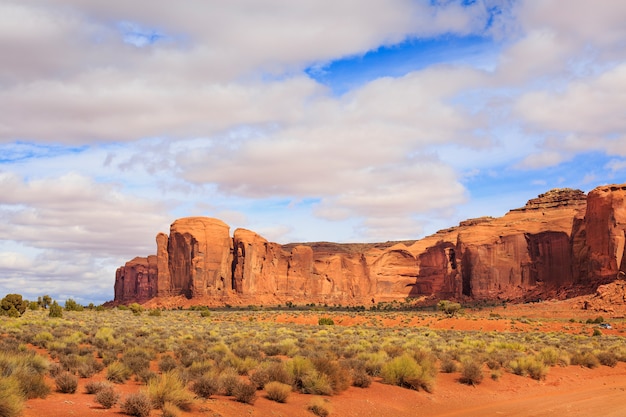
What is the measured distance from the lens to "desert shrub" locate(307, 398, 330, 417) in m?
10.6

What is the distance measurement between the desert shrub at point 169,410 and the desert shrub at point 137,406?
239 millimetres

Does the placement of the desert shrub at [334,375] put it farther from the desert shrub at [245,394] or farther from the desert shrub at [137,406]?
the desert shrub at [137,406]

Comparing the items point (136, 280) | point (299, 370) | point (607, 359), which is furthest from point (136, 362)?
point (136, 280)

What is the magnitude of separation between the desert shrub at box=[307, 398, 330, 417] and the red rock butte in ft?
191

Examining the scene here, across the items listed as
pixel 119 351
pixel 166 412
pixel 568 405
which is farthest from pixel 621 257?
pixel 166 412

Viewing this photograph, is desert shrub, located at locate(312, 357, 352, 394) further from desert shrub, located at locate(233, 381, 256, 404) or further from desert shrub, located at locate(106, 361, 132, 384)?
desert shrub, located at locate(106, 361, 132, 384)

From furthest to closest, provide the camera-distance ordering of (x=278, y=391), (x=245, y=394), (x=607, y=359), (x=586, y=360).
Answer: (x=607, y=359) < (x=586, y=360) < (x=278, y=391) < (x=245, y=394)

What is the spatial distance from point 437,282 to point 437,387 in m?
96.0

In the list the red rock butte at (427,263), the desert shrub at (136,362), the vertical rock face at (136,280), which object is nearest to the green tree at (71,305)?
the red rock butte at (427,263)

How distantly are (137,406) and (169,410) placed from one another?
0.50 m

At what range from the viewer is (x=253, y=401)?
10484 millimetres

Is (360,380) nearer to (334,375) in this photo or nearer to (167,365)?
(334,375)

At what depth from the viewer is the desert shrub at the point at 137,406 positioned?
28.1 feet

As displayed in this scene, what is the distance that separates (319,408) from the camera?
417 inches
